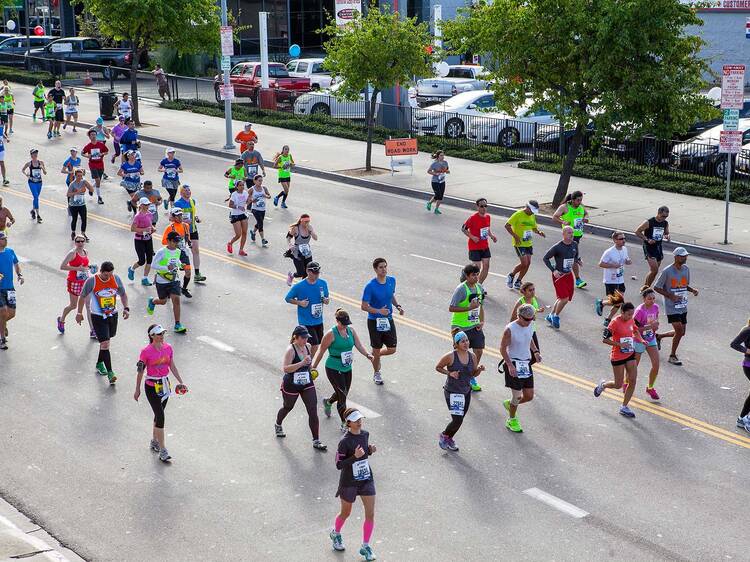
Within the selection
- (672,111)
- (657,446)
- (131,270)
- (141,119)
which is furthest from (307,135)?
(657,446)

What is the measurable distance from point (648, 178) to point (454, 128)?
802cm

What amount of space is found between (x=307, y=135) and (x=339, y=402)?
2562 cm

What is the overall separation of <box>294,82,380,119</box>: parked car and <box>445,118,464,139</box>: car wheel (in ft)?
14.9

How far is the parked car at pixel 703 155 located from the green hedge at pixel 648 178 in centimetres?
38

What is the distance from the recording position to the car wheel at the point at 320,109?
40.2 metres

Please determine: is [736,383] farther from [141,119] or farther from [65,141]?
[141,119]

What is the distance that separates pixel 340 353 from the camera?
1259cm

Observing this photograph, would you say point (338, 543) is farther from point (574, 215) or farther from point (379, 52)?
point (379, 52)

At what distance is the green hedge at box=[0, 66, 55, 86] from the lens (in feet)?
164

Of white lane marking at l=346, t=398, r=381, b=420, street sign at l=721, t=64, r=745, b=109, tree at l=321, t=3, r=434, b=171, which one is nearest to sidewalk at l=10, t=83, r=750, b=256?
tree at l=321, t=3, r=434, b=171

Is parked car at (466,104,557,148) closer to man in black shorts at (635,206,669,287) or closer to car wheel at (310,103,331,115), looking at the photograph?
car wheel at (310,103,331,115)

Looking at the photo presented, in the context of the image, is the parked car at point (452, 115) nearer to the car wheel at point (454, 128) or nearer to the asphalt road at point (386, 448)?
the car wheel at point (454, 128)

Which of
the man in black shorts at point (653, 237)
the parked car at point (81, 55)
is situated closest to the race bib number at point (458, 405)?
the man in black shorts at point (653, 237)

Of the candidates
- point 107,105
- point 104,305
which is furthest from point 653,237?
point 107,105
